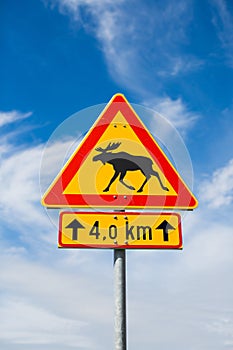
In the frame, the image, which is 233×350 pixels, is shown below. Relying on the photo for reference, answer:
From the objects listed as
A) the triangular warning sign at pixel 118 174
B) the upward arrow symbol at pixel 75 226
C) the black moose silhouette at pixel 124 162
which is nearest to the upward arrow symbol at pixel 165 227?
the triangular warning sign at pixel 118 174

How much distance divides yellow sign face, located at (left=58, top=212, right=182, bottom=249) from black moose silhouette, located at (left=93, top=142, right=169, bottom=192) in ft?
0.73

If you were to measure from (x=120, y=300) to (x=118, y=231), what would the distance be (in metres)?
0.42

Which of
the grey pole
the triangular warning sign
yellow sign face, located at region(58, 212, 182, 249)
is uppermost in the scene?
the triangular warning sign

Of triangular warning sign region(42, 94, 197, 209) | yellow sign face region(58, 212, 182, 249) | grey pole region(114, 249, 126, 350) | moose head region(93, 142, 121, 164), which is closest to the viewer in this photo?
grey pole region(114, 249, 126, 350)

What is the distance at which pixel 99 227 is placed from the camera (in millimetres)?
2445

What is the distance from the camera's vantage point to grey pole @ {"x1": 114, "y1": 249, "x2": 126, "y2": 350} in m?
2.11

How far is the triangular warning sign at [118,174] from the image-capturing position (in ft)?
8.41

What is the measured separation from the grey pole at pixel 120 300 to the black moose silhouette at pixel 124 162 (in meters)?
0.51

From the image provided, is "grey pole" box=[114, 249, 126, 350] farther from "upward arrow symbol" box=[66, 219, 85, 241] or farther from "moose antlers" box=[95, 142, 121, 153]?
"moose antlers" box=[95, 142, 121, 153]

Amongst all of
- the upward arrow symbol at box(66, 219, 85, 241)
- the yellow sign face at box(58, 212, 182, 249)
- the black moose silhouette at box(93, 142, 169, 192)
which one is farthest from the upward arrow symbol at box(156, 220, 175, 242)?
the upward arrow symbol at box(66, 219, 85, 241)

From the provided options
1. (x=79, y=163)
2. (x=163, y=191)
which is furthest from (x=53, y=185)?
(x=163, y=191)

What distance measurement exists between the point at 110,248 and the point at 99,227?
145 mm

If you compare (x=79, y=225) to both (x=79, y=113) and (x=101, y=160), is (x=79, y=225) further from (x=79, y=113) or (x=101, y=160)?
(x=79, y=113)

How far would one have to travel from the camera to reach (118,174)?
2.63m
